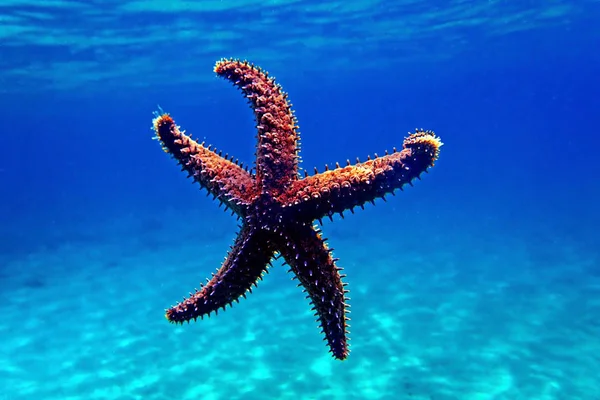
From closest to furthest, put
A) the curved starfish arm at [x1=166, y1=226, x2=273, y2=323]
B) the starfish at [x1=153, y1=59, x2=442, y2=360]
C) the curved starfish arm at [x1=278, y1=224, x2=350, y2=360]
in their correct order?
the starfish at [x1=153, y1=59, x2=442, y2=360]
the curved starfish arm at [x1=278, y1=224, x2=350, y2=360]
the curved starfish arm at [x1=166, y1=226, x2=273, y2=323]

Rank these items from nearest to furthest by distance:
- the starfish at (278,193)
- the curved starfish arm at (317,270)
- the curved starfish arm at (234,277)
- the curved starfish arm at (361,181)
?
the curved starfish arm at (361,181) → the starfish at (278,193) → the curved starfish arm at (317,270) → the curved starfish arm at (234,277)

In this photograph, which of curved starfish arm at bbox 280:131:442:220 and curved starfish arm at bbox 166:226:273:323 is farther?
curved starfish arm at bbox 166:226:273:323

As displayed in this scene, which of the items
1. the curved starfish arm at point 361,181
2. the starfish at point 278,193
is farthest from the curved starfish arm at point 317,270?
the curved starfish arm at point 361,181

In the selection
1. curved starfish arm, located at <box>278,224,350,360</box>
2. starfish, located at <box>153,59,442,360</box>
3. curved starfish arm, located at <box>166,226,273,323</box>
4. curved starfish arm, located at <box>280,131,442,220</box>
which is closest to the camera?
curved starfish arm, located at <box>280,131,442,220</box>

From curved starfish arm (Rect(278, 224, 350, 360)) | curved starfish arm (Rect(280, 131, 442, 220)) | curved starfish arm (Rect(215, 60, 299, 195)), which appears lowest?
curved starfish arm (Rect(278, 224, 350, 360))

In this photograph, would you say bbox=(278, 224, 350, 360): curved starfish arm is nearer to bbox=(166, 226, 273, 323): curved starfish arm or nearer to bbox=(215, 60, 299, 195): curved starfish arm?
bbox=(166, 226, 273, 323): curved starfish arm

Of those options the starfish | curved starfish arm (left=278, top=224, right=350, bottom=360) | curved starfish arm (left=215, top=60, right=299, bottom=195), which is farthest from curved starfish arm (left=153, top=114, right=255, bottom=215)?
curved starfish arm (left=278, top=224, right=350, bottom=360)

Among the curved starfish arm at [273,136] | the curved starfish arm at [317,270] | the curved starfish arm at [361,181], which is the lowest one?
the curved starfish arm at [317,270]

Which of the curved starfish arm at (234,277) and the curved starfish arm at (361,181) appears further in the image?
the curved starfish arm at (234,277)

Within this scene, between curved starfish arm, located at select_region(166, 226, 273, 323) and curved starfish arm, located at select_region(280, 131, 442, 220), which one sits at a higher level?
curved starfish arm, located at select_region(280, 131, 442, 220)

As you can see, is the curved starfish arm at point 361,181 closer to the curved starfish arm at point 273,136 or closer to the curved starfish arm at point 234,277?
the curved starfish arm at point 273,136
